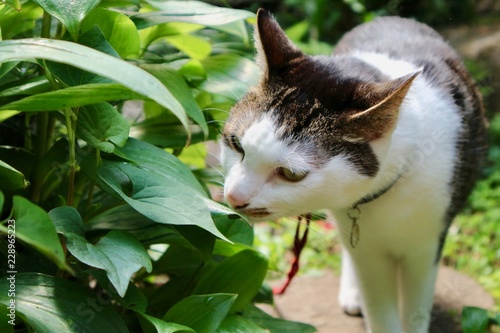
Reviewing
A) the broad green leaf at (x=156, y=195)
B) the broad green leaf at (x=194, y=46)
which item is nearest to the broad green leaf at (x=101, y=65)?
the broad green leaf at (x=156, y=195)

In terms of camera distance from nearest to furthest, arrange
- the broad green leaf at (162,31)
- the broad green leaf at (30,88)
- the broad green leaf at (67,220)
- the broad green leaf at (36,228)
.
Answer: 1. the broad green leaf at (36,228)
2. the broad green leaf at (67,220)
3. the broad green leaf at (30,88)
4. the broad green leaf at (162,31)

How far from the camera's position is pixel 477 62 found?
418 cm

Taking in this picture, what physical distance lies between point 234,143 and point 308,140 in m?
0.19

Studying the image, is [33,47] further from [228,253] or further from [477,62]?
[477,62]

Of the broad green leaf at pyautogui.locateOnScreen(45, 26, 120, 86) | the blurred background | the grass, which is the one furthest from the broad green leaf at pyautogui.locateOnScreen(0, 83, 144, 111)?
the grass

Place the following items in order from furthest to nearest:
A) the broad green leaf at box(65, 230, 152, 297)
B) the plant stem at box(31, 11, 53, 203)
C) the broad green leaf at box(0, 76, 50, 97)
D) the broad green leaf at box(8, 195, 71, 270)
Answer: the plant stem at box(31, 11, 53, 203)
the broad green leaf at box(0, 76, 50, 97)
the broad green leaf at box(65, 230, 152, 297)
the broad green leaf at box(8, 195, 71, 270)

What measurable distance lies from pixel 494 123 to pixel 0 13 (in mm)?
2967

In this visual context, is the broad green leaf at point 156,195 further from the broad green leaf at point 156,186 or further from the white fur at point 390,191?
the white fur at point 390,191

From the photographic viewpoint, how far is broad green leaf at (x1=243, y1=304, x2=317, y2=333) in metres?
1.85

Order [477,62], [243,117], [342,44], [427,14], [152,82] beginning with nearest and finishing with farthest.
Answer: [152,82] → [243,117] → [342,44] → [477,62] → [427,14]

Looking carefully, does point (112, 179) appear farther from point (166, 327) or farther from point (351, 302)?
point (351, 302)

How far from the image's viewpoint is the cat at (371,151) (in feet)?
5.13

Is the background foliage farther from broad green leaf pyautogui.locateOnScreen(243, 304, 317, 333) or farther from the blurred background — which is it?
the blurred background

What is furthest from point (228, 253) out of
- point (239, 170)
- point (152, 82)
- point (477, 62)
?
point (477, 62)
